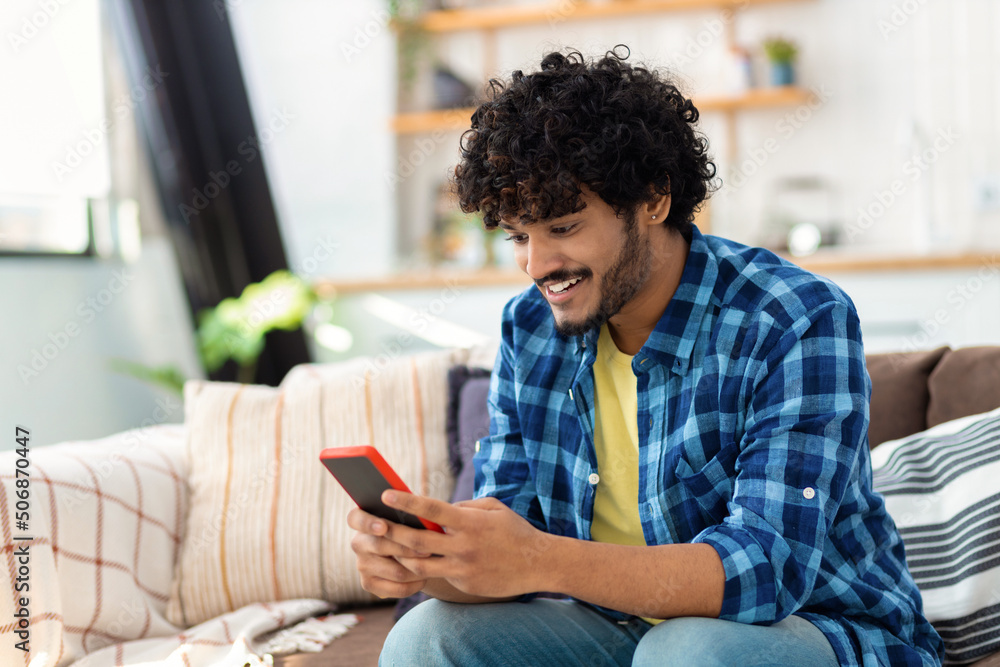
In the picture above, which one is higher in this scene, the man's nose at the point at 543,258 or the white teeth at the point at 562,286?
the man's nose at the point at 543,258

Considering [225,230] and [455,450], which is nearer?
[455,450]

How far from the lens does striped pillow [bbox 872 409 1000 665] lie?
1.26 m

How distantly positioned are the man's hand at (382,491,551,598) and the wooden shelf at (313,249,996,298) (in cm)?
231

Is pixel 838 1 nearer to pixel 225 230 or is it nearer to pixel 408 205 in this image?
pixel 408 205

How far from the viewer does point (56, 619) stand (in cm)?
139

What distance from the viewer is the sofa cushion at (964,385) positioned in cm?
150

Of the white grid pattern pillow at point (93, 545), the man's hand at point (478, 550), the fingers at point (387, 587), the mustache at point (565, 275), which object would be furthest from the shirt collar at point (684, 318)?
the white grid pattern pillow at point (93, 545)

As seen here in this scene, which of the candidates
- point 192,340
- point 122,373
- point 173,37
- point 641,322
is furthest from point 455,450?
point 173,37

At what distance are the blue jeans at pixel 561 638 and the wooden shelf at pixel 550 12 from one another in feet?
9.33

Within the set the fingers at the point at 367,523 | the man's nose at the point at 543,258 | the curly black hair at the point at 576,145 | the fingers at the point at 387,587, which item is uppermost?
the curly black hair at the point at 576,145

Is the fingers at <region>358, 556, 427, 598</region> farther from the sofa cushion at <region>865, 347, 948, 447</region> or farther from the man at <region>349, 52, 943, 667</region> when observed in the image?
the sofa cushion at <region>865, 347, 948, 447</region>

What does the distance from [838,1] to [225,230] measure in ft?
8.27

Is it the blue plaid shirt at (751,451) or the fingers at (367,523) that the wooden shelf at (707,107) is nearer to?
the blue plaid shirt at (751,451)

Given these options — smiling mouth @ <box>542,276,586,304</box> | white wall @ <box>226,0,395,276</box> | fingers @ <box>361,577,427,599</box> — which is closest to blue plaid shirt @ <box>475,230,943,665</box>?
smiling mouth @ <box>542,276,586,304</box>
